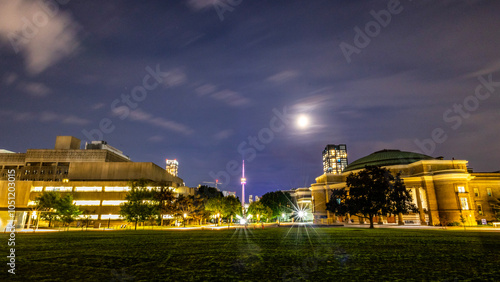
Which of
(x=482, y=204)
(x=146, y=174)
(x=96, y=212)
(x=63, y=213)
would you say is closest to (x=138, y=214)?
(x=63, y=213)

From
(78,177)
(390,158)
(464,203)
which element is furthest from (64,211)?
(390,158)

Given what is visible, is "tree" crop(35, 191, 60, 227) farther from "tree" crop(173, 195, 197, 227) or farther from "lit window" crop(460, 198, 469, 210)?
"lit window" crop(460, 198, 469, 210)

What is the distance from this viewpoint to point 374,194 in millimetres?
50781

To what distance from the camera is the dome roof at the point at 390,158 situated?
96.6m

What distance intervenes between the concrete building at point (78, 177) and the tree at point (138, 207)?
6.50m

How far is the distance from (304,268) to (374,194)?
48455 millimetres

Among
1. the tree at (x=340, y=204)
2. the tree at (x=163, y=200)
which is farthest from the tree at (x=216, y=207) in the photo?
the tree at (x=340, y=204)

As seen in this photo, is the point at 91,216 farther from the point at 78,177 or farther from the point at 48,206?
the point at 48,206

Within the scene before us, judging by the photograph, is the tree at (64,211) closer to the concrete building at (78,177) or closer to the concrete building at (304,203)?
the concrete building at (78,177)

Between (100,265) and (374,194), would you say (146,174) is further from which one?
(100,265)

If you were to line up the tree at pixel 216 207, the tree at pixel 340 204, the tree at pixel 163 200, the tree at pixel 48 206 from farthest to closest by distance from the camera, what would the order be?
the tree at pixel 216 207
the tree at pixel 163 200
the tree at pixel 340 204
the tree at pixel 48 206

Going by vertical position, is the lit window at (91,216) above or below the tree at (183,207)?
below

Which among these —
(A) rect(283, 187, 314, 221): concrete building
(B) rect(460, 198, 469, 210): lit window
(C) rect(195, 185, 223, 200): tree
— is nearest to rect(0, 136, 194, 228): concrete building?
Result: (C) rect(195, 185, 223, 200): tree

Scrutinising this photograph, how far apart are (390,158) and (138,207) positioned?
89.1 metres
